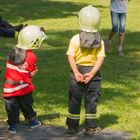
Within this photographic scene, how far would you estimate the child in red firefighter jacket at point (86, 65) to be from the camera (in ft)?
23.3

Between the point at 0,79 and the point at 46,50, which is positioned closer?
the point at 0,79

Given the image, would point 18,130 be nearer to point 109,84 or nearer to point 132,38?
point 109,84

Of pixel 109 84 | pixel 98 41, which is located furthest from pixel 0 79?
pixel 98 41

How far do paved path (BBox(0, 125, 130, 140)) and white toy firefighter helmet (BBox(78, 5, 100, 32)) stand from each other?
4.62ft

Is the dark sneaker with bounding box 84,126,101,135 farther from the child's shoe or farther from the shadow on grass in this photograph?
the shadow on grass

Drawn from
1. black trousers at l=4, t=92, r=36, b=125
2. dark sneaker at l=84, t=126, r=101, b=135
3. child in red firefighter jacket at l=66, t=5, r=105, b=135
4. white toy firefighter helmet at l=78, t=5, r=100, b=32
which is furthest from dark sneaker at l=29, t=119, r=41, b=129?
white toy firefighter helmet at l=78, t=5, r=100, b=32

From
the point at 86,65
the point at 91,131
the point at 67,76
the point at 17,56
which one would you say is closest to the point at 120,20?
the point at 67,76

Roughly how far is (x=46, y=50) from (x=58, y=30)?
11.3 feet

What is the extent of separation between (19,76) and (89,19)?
118 centimetres

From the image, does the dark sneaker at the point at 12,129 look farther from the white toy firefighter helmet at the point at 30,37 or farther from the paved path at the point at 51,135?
the white toy firefighter helmet at the point at 30,37

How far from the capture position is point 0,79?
10.4 m

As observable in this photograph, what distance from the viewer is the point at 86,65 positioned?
7.23 m

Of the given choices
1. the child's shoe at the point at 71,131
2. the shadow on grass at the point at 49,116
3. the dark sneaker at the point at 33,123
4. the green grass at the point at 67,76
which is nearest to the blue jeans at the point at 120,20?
the green grass at the point at 67,76

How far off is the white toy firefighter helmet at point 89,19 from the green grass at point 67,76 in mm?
1492
